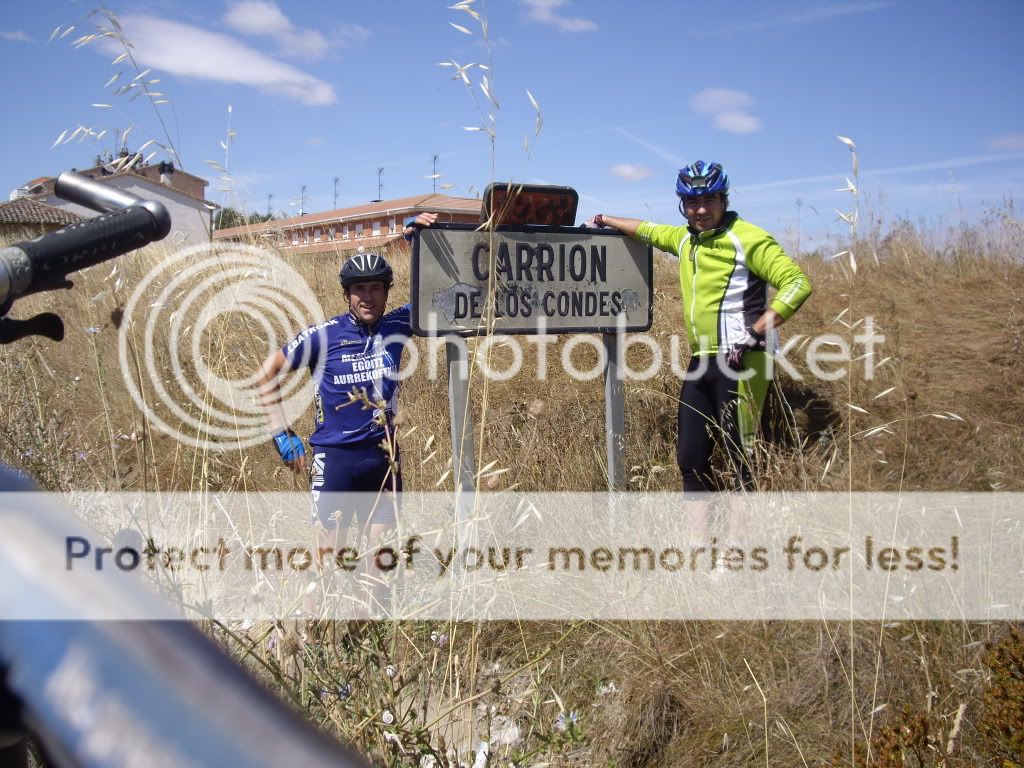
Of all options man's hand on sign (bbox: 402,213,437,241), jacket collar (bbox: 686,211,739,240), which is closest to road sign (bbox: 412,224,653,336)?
man's hand on sign (bbox: 402,213,437,241)

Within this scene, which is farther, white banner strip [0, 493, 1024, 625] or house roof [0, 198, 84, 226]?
house roof [0, 198, 84, 226]

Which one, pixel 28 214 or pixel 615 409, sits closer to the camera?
pixel 615 409

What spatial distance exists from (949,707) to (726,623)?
81cm

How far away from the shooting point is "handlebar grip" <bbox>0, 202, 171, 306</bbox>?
1078 millimetres

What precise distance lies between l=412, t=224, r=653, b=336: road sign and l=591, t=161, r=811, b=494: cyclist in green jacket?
9.1 inches

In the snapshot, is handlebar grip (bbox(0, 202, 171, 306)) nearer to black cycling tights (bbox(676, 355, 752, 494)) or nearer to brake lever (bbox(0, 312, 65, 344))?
brake lever (bbox(0, 312, 65, 344))

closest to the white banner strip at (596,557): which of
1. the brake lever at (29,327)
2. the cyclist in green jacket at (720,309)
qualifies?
the cyclist in green jacket at (720,309)

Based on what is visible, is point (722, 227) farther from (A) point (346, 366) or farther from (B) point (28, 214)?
(B) point (28, 214)

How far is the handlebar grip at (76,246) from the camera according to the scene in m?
1.08

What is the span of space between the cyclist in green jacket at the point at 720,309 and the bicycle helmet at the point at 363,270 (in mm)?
1403

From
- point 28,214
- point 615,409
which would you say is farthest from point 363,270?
point 28,214

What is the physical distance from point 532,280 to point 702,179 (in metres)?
1.09

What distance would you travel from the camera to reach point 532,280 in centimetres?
415

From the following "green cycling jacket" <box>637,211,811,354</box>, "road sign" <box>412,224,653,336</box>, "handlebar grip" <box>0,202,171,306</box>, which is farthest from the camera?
"green cycling jacket" <box>637,211,811,354</box>
